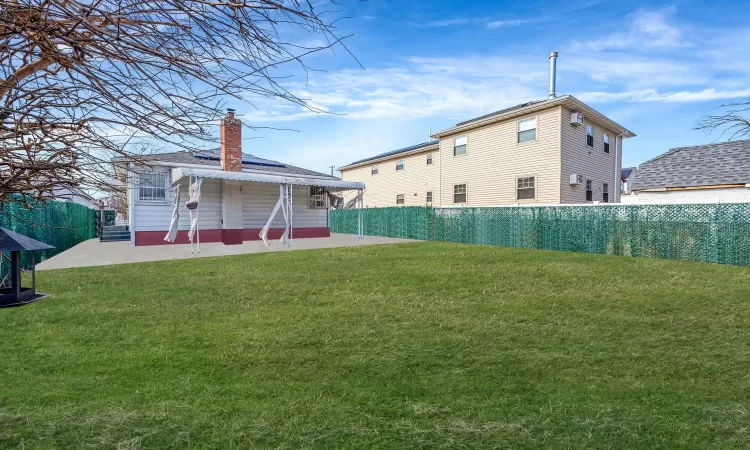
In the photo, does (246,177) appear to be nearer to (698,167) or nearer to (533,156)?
(533,156)

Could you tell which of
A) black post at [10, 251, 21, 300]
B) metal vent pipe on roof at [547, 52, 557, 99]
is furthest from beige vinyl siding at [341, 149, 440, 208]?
black post at [10, 251, 21, 300]

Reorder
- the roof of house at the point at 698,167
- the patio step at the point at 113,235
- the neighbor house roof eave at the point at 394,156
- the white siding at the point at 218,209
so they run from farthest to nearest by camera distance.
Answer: the neighbor house roof eave at the point at 394,156
the patio step at the point at 113,235
the white siding at the point at 218,209
the roof of house at the point at 698,167

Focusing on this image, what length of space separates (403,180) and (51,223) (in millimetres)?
17405

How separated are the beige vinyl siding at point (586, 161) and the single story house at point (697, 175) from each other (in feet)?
5.07

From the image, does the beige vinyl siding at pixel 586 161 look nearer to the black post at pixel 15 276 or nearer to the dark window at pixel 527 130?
the dark window at pixel 527 130

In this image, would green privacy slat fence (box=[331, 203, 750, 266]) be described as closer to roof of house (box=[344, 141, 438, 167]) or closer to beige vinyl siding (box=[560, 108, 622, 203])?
beige vinyl siding (box=[560, 108, 622, 203])

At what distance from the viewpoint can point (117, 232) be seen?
58.6 ft

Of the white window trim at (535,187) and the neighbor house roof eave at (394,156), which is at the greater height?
the neighbor house roof eave at (394,156)

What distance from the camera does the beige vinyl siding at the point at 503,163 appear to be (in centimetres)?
1537

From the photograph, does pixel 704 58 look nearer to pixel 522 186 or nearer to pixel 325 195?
pixel 522 186

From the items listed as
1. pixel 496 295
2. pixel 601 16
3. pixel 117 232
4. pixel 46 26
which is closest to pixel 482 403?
pixel 46 26

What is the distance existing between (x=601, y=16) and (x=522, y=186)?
26.5ft

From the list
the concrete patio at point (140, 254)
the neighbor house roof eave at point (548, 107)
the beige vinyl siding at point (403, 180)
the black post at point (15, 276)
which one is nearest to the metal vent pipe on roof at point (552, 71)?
the neighbor house roof eave at point (548, 107)

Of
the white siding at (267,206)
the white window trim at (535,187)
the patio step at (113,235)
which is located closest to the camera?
the white window trim at (535,187)
